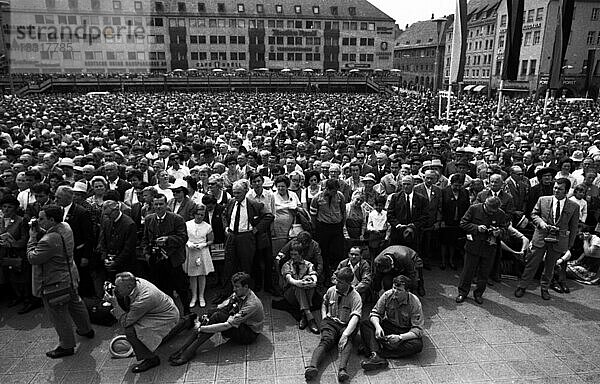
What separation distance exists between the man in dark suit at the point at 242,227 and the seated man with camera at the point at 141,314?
1537mm

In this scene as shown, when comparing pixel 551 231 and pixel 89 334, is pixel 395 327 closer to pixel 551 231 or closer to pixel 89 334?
pixel 551 231

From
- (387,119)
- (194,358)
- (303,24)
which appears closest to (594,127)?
(387,119)

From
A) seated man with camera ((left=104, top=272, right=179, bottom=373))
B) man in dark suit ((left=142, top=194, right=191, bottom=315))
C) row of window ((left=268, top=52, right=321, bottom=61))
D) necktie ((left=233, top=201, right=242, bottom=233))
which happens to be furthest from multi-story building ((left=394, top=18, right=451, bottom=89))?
seated man with camera ((left=104, top=272, right=179, bottom=373))

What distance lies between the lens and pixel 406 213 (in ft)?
24.2

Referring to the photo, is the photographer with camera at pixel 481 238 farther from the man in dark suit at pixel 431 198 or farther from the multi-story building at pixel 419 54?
the multi-story building at pixel 419 54

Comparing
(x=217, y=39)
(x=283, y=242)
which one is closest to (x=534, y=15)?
(x=217, y=39)

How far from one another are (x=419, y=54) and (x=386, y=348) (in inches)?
3106

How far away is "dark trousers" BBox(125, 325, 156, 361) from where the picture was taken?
202 inches

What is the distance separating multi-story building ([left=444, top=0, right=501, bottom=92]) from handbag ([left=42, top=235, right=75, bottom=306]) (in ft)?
194

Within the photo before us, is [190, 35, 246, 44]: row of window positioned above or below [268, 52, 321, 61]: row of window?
above

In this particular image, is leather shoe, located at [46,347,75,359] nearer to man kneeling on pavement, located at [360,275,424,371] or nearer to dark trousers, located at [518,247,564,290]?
man kneeling on pavement, located at [360,275,424,371]

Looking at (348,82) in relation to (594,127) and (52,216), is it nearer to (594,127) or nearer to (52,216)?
(594,127)

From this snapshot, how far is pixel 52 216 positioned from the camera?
16.9ft

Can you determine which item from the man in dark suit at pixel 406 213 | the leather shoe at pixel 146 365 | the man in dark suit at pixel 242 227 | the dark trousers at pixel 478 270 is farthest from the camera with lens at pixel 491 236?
the leather shoe at pixel 146 365
